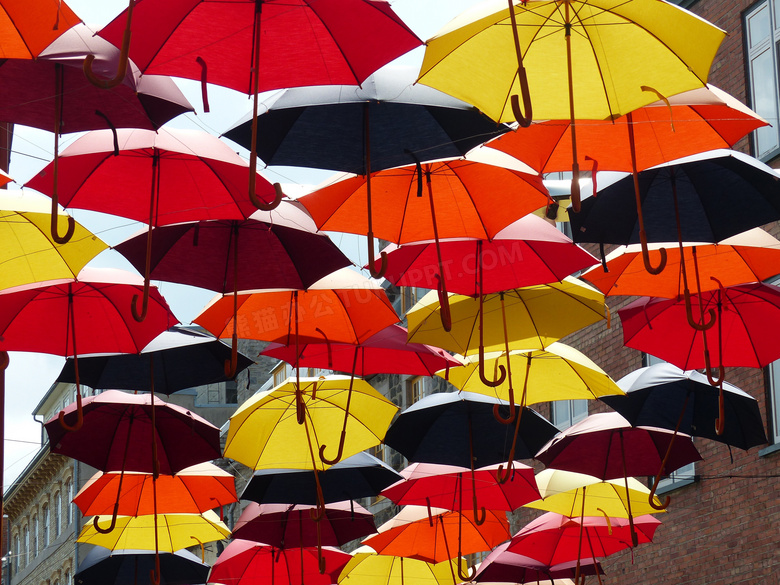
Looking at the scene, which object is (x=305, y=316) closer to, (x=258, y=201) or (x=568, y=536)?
(x=258, y=201)

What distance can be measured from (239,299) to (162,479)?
4.03 m

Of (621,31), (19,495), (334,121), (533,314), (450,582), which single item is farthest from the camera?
(19,495)

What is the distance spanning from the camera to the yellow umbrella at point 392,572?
15443 millimetres

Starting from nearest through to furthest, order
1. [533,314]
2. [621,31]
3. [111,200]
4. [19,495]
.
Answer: [621,31], [111,200], [533,314], [19,495]

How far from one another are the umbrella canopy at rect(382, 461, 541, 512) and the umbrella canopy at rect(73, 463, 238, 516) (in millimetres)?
2074

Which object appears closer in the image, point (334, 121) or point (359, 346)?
point (334, 121)

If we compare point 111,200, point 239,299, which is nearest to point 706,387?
point 239,299

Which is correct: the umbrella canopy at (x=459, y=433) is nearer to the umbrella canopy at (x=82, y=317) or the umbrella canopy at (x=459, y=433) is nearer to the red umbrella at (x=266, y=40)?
the umbrella canopy at (x=82, y=317)

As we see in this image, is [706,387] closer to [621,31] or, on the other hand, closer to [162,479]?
[621,31]

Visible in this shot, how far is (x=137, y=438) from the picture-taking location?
12.0 meters

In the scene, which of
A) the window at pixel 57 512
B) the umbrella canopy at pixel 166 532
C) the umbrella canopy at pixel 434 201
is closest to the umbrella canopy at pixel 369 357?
the umbrella canopy at pixel 434 201

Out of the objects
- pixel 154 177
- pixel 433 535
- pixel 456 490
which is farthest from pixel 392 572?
pixel 154 177

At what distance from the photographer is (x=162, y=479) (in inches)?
523

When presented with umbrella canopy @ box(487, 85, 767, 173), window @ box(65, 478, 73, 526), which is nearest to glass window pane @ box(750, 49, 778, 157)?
umbrella canopy @ box(487, 85, 767, 173)
